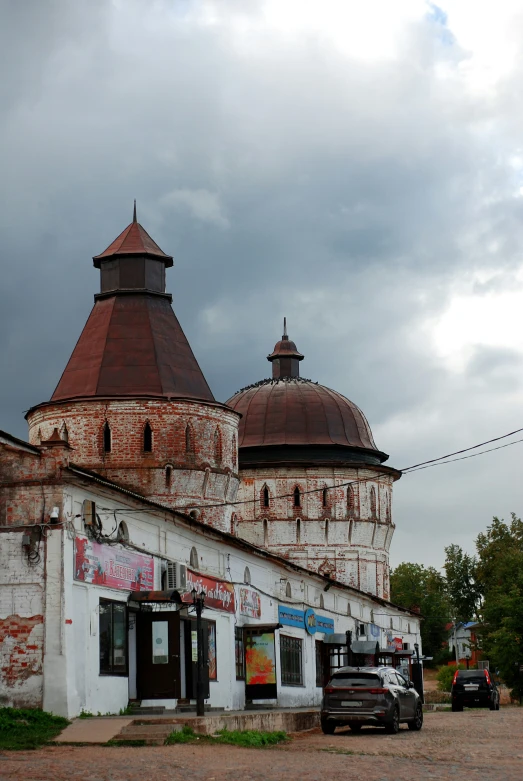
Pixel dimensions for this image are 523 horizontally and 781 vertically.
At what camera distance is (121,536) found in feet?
85.3

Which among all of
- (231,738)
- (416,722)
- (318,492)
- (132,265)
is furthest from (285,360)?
(231,738)

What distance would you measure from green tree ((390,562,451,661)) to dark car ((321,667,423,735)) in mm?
77392

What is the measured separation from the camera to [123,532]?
1029 inches

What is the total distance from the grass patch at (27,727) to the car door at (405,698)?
7416 mm

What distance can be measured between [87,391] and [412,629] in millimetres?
29098

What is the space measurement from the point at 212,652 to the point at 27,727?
10.4 m

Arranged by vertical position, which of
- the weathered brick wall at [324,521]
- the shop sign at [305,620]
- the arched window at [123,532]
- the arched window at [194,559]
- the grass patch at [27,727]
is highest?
the weathered brick wall at [324,521]

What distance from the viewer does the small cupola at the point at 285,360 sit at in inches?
2662

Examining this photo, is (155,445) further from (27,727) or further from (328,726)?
(27,727)

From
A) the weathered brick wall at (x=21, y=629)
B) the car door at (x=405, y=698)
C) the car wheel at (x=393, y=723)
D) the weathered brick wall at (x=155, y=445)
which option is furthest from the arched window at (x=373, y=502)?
the weathered brick wall at (x=21, y=629)

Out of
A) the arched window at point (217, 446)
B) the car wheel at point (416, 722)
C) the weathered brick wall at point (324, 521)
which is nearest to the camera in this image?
the car wheel at point (416, 722)

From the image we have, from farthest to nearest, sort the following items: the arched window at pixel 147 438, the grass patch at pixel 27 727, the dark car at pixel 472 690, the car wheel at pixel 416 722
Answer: the dark car at pixel 472 690
the arched window at pixel 147 438
the car wheel at pixel 416 722
the grass patch at pixel 27 727

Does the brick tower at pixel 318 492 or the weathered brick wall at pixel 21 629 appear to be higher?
the brick tower at pixel 318 492

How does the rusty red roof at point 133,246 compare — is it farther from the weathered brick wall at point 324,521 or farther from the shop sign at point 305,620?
the weathered brick wall at point 324,521
